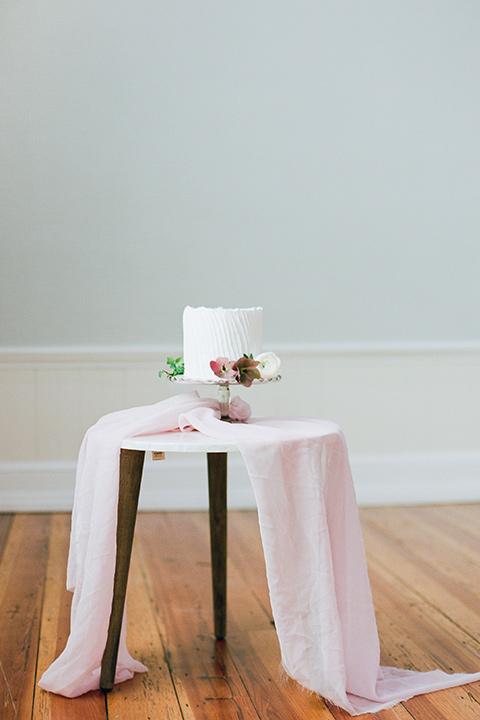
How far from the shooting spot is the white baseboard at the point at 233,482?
3.22m

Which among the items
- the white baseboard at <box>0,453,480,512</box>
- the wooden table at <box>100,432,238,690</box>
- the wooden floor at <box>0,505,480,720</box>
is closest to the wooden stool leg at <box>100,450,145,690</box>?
the wooden table at <box>100,432,238,690</box>

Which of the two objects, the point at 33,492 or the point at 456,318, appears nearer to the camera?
the point at 33,492

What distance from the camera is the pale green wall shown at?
3168 mm

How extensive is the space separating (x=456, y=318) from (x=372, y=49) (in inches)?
48.8

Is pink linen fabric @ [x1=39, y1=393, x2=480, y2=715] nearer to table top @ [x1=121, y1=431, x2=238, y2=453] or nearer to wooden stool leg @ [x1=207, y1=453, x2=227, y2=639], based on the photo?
table top @ [x1=121, y1=431, x2=238, y2=453]

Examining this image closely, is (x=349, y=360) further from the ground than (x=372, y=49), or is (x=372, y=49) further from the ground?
(x=372, y=49)

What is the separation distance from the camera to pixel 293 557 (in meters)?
1.55

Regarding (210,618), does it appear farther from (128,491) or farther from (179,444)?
(179,444)

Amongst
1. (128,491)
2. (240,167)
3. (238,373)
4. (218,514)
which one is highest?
(240,167)

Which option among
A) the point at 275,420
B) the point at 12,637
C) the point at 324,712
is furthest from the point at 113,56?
the point at 324,712

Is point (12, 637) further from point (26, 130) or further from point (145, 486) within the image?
point (26, 130)

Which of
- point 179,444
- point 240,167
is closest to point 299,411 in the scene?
point 240,167

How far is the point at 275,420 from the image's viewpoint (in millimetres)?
1794

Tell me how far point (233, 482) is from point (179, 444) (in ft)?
6.00
